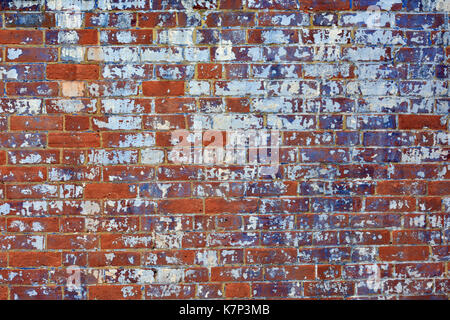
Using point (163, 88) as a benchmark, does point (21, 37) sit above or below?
above

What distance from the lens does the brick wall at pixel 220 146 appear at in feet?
5.35

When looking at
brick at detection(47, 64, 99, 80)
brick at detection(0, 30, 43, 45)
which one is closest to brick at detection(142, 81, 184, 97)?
brick at detection(47, 64, 99, 80)

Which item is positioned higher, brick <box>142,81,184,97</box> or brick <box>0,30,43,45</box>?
brick <box>0,30,43,45</box>

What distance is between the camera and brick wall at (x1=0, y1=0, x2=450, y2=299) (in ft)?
5.35

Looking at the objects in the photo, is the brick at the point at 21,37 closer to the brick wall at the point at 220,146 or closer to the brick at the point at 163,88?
the brick wall at the point at 220,146

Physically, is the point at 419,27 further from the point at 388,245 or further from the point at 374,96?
the point at 388,245

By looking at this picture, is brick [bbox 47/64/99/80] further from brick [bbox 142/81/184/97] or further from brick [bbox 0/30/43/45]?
brick [bbox 142/81/184/97]

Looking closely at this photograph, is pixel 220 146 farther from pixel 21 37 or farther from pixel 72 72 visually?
pixel 21 37

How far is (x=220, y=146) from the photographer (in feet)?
5.45

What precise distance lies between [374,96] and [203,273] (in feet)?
4.36

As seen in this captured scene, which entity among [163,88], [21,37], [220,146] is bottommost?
[220,146]

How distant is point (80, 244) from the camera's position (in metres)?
1.66

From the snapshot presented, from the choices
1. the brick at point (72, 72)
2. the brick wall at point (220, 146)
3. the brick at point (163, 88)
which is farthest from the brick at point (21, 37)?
the brick at point (163, 88)

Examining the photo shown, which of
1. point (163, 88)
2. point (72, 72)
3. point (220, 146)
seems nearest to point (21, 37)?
point (72, 72)
